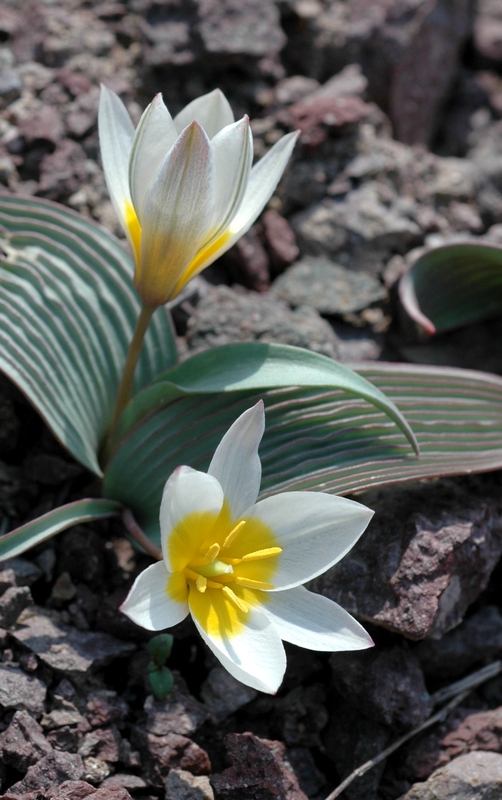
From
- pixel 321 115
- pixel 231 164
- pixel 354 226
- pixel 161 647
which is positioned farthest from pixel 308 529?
pixel 321 115

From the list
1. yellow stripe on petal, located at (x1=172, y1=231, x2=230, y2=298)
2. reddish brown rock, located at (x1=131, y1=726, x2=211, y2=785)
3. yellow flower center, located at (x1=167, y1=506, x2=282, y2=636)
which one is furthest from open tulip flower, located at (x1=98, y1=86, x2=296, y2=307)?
reddish brown rock, located at (x1=131, y1=726, x2=211, y2=785)

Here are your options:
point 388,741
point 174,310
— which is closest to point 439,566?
point 388,741

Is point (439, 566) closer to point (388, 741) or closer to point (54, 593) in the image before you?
point (388, 741)

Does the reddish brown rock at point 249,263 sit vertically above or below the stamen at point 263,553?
below

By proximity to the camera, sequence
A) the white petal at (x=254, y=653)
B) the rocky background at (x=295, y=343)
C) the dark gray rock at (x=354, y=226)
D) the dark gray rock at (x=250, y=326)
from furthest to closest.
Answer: the dark gray rock at (x=354, y=226) < the dark gray rock at (x=250, y=326) < the rocky background at (x=295, y=343) < the white petal at (x=254, y=653)

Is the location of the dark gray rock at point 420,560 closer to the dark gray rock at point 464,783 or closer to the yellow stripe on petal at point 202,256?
the dark gray rock at point 464,783

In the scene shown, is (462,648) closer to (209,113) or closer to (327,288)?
(327,288)

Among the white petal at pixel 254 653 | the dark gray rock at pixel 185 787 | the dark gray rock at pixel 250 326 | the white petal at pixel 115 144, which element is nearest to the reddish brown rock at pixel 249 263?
the dark gray rock at pixel 250 326

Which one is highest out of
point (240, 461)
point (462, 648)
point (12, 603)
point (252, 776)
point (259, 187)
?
point (259, 187)
